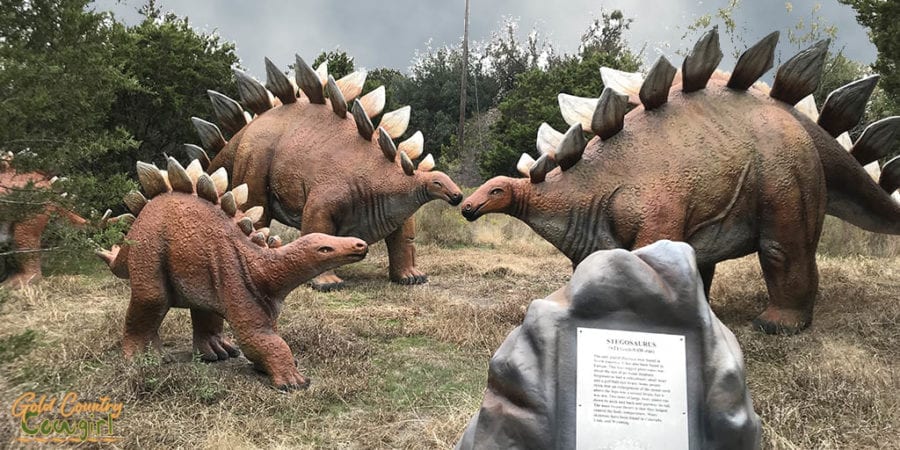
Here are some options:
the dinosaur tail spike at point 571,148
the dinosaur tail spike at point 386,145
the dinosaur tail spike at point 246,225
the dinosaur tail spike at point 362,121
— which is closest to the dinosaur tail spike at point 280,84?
the dinosaur tail spike at point 362,121

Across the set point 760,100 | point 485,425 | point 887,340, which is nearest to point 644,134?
point 760,100

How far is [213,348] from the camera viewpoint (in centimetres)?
405

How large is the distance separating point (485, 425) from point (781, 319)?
3.34 m

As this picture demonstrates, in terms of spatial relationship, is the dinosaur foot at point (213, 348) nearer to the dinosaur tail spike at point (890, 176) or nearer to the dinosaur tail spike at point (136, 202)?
the dinosaur tail spike at point (136, 202)

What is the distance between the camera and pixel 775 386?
3428 millimetres

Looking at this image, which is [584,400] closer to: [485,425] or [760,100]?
[485,425]

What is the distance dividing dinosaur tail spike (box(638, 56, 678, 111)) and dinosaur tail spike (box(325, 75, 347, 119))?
9.62 feet

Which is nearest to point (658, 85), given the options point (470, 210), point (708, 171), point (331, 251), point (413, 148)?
point (708, 171)

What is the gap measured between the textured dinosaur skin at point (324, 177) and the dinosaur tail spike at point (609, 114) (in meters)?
1.90

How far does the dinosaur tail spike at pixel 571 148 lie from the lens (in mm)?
4230

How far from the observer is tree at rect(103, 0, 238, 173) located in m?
12.0

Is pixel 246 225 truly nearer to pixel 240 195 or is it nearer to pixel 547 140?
pixel 240 195

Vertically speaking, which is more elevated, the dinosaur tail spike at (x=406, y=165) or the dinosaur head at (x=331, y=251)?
the dinosaur tail spike at (x=406, y=165)

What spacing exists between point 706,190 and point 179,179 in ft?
10.5
